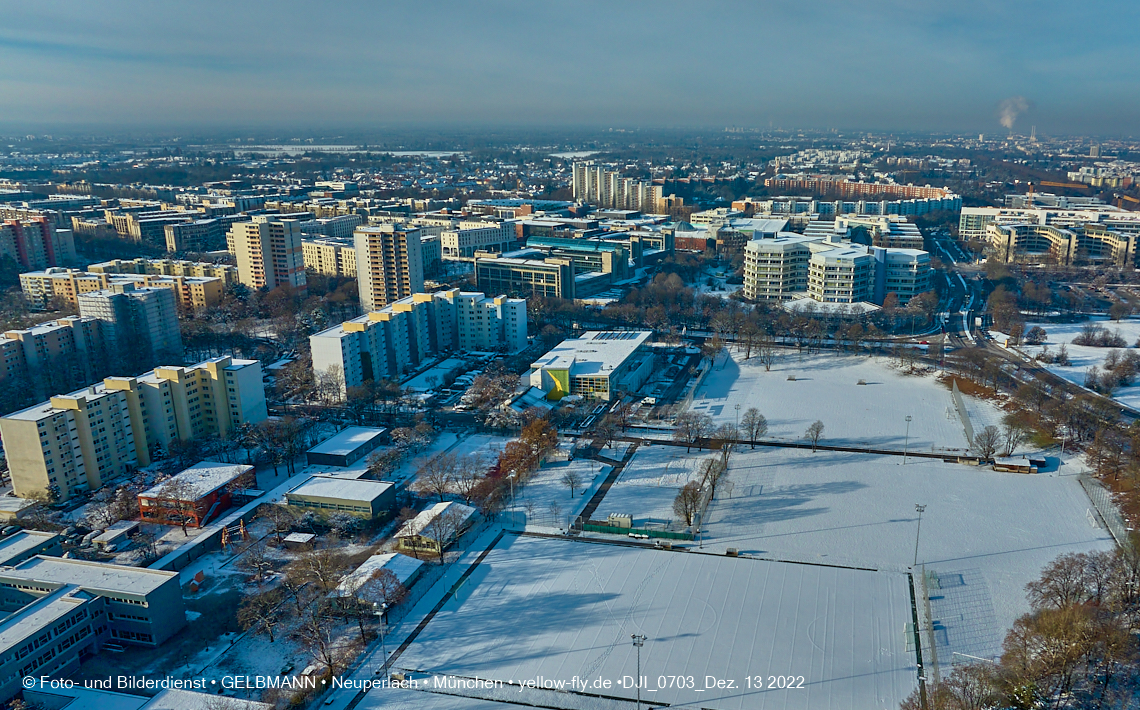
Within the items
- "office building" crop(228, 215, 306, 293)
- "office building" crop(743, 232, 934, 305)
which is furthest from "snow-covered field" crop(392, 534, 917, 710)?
"office building" crop(228, 215, 306, 293)

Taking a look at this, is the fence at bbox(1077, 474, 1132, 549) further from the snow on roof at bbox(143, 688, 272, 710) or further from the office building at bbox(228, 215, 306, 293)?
the office building at bbox(228, 215, 306, 293)

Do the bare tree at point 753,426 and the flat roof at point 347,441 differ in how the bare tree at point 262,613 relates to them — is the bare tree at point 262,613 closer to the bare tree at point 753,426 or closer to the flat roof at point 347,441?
the flat roof at point 347,441

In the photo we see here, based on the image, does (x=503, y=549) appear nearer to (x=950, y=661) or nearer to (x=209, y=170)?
(x=950, y=661)

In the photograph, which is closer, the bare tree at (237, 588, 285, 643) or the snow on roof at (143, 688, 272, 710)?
the snow on roof at (143, 688, 272, 710)

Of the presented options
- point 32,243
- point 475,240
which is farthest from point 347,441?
point 32,243

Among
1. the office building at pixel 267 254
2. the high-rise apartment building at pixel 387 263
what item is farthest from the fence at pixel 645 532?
the office building at pixel 267 254

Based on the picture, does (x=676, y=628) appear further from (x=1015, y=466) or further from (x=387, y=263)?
(x=387, y=263)

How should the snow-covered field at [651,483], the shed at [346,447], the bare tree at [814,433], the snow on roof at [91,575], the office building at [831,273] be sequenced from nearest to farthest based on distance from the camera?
the snow on roof at [91,575]
the snow-covered field at [651,483]
the shed at [346,447]
the bare tree at [814,433]
the office building at [831,273]

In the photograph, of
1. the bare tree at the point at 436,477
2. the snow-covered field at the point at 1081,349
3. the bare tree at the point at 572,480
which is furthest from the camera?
the snow-covered field at the point at 1081,349
